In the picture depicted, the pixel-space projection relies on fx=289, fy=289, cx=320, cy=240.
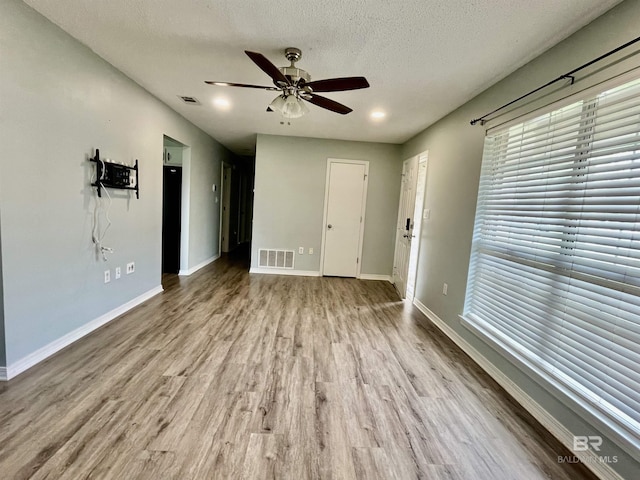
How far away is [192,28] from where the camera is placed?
1.98m

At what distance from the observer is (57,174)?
6.95 ft

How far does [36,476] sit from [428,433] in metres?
1.88

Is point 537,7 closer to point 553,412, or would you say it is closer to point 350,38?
point 350,38

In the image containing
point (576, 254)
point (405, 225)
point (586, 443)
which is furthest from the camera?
point (405, 225)

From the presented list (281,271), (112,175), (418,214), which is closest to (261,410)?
(112,175)

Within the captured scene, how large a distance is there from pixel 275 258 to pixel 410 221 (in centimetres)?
237

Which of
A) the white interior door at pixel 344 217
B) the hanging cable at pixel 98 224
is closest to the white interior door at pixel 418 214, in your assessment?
the white interior door at pixel 344 217

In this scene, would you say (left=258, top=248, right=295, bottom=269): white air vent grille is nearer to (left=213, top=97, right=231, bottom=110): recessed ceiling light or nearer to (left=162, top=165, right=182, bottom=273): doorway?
(left=162, top=165, right=182, bottom=273): doorway

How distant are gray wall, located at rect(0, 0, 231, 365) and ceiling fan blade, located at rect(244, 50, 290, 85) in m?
1.45

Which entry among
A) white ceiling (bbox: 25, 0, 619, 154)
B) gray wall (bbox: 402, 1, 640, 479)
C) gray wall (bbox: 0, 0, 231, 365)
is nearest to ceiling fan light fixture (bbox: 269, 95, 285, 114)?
white ceiling (bbox: 25, 0, 619, 154)

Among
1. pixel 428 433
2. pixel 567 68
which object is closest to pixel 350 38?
pixel 567 68

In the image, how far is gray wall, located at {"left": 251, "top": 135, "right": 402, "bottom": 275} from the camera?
494cm

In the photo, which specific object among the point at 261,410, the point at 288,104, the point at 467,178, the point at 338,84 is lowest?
the point at 261,410

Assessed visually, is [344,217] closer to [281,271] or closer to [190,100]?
[281,271]
